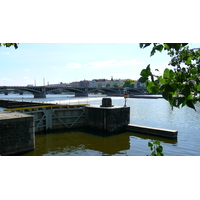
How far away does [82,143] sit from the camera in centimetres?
1845

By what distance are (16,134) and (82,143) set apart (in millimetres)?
6512

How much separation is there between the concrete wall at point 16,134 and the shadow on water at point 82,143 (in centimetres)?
77

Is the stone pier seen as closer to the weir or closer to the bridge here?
the weir

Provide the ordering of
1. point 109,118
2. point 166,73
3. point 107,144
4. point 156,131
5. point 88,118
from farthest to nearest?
point 88,118
point 109,118
point 156,131
point 107,144
point 166,73

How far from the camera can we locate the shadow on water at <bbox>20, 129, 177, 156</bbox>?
16.1 metres

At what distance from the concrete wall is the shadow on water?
772mm

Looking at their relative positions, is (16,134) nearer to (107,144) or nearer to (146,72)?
(107,144)

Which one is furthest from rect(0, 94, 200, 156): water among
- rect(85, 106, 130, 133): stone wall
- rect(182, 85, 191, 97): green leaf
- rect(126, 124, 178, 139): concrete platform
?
rect(182, 85, 191, 97): green leaf

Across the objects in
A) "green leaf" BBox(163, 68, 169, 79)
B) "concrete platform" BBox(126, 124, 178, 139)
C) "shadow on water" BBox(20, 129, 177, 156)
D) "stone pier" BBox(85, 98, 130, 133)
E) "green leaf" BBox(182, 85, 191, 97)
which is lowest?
"shadow on water" BBox(20, 129, 177, 156)

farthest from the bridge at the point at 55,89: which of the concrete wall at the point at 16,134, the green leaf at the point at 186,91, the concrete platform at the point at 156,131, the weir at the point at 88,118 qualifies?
the green leaf at the point at 186,91

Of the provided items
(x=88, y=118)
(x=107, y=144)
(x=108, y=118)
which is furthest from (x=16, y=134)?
(x=88, y=118)

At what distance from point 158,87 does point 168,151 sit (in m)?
15.4

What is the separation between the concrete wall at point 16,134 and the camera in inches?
510

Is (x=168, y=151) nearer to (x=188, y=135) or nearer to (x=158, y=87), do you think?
(x=188, y=135)
